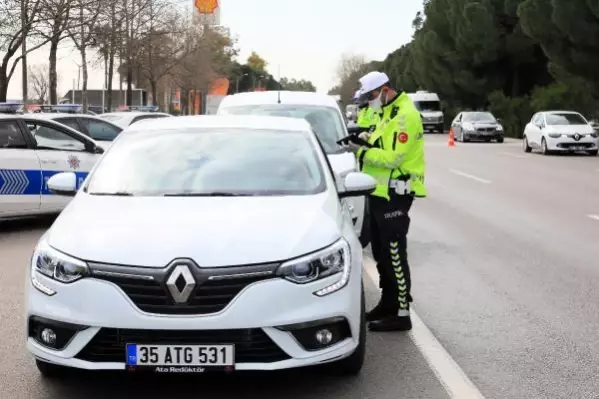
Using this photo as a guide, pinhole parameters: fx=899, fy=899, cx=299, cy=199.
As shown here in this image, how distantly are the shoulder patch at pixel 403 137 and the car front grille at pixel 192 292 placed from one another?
83.2 inches

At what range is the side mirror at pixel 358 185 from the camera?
230 inches

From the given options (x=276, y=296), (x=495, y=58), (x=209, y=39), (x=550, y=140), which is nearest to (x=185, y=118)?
(x=276, y=296)

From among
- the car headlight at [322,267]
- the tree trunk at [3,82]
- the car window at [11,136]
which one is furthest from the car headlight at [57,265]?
the tree trunk at [3,82]

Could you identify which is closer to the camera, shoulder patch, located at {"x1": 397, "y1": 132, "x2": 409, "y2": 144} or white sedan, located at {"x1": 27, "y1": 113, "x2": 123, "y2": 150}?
shoulder patch, located at {"x1": 397, "y1": 132, "x2": 409, "y2": 144}

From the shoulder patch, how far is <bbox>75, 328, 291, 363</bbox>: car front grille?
2.16 meters

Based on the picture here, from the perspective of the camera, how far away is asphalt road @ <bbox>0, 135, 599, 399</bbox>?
16.1ft

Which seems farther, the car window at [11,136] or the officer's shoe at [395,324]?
the car window at [11,136]

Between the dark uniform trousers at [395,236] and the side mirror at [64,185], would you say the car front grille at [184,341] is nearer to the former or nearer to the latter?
the side mirror at [64,185]

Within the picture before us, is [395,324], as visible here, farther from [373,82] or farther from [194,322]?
[194,322]

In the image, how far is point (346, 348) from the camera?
4609 mm

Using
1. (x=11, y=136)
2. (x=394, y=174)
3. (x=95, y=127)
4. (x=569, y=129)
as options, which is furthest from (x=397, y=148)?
(x=569, y=129)

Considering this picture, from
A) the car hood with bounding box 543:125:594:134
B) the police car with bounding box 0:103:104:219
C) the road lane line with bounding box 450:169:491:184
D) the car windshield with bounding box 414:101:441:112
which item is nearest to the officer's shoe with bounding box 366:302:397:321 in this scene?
the police car with bounding box 0:103:104:219

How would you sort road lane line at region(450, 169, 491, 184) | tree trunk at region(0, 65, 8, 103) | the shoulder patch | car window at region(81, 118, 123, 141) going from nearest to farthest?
1. the shoulder patch
2. car window at region(81, 118, 123, 141)
3. road lane line at region(450, 169, 491, 184)
4. tree trunk at region(0, 65, 8, 103)

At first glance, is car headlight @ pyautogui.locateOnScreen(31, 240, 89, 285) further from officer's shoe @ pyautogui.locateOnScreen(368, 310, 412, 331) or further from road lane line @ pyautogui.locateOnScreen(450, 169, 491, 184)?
road lane line @ pyautogui.locateOnScreen(450, 169, 491, 184)
